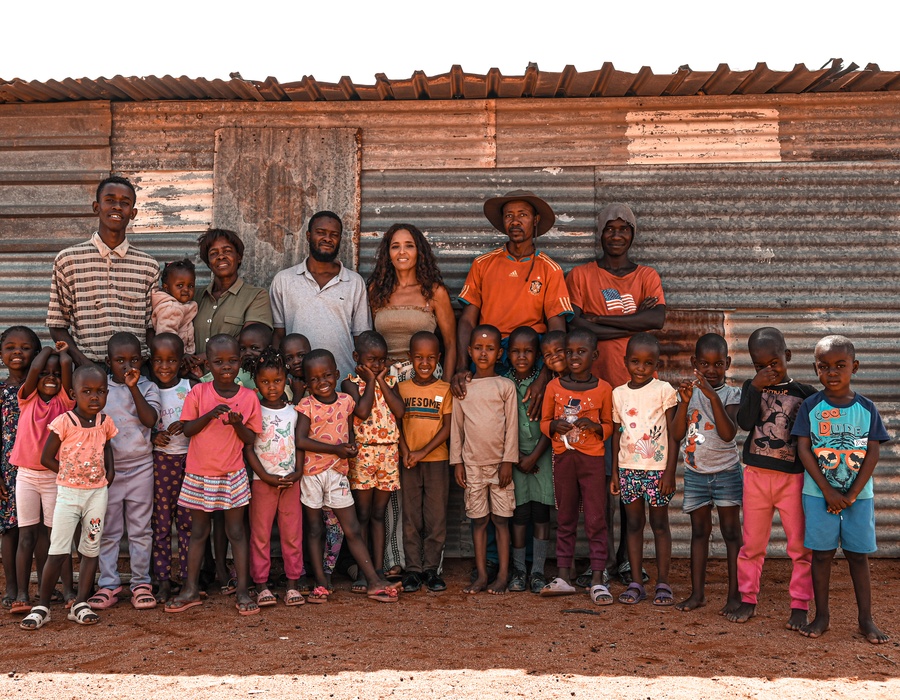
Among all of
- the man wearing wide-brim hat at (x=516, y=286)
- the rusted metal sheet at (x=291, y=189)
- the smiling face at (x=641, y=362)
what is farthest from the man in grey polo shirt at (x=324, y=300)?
the smiling face at (x=641, y=362)

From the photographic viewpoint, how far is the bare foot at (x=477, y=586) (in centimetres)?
446

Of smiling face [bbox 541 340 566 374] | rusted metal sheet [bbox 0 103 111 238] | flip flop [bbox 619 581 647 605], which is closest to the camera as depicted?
flip flop [bbox 619 581 647 605]

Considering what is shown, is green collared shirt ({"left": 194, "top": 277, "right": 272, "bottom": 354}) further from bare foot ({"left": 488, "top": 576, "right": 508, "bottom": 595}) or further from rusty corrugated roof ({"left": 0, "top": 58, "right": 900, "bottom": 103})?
bare foot ({"left": 488, "top": 576, "right": 508, "bottom": 595})

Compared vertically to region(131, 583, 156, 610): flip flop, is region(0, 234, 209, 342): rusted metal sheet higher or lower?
higher

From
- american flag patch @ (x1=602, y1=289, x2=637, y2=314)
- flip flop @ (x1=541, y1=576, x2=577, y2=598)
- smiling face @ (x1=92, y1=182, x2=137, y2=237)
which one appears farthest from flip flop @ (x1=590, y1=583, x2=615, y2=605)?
smiling face @ (x1=92, y1=182, x2=137, y2=237)

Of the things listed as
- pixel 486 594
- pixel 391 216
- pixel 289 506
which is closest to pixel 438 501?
pixel 486 594

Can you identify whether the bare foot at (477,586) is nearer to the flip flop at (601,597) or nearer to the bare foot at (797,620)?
the flip flop at (601,597)

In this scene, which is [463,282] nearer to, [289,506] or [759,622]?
[289,506]

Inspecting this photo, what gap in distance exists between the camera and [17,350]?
4195 millimetres

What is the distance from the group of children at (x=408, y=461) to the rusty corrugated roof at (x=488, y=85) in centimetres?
142

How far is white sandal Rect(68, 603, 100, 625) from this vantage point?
3.91 meters

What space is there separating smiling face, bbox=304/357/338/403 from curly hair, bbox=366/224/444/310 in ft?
2.30

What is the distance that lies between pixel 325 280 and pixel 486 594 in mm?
2135

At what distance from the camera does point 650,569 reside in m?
5.04
